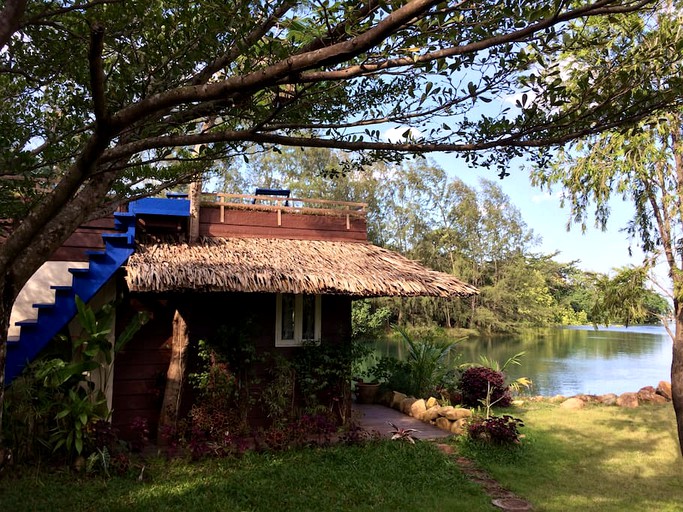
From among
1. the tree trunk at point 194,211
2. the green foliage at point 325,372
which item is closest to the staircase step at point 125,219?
the tree trunk at point 194,211

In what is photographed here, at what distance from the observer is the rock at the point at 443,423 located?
7322mm

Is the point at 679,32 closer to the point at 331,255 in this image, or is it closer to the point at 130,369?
the point at 331,255

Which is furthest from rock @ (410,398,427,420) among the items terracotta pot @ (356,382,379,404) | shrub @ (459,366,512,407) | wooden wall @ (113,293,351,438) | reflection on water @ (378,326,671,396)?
reflection on water @ (378,326,671,396)

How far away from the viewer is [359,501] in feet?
15.2

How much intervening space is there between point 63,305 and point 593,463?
6067mm

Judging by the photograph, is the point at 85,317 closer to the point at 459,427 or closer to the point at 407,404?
the point at 459,427

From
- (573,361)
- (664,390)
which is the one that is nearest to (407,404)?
(664,390)

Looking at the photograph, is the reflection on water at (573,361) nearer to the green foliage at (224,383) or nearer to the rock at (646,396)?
the rock at (646,396)

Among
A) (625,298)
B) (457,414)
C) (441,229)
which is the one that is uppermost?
(441,229)

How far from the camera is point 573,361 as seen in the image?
1897cm

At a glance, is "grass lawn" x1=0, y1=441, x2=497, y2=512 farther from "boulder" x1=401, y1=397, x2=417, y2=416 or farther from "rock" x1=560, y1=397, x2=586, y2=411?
"rock" x1=560, y1=397, x2=586, y2=411

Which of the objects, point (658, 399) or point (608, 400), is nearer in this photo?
point (608, 400)

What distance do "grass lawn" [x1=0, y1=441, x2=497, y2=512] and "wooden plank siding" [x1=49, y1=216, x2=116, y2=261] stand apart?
8.47ft

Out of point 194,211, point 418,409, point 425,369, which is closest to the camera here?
point 194,211
